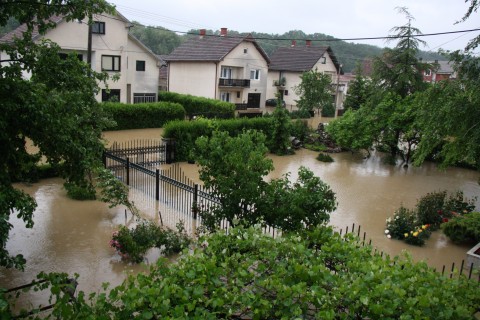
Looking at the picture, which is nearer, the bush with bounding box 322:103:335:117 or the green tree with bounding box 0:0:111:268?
the green tree with bounding box 0:0:111:268

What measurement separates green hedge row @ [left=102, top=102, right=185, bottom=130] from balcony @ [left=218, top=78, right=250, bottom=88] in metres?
9.50

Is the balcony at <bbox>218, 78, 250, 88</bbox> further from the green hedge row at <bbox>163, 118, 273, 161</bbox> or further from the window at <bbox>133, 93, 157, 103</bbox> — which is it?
the green hedge row at <bbox>163, 118, 273, 161</bbox>

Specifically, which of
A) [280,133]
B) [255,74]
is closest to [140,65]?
[255,74]

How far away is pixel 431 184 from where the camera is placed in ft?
71.3

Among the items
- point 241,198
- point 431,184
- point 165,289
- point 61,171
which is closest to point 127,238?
point 61,171

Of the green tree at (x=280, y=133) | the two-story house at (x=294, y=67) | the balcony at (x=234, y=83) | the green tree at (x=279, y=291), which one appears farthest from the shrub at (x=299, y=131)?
the green tree at (x=279, y=291)

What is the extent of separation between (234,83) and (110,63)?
1265 centimetres

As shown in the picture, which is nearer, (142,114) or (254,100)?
(142,114)

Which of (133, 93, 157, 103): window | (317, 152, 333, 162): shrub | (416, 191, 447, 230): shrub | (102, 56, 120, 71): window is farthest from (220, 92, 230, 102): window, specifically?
(416, 191, 447, 230): shrub

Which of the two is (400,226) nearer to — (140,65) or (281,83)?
(140,65)

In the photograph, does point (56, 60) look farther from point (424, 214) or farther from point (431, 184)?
point (431, 184)

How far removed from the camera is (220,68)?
40.8 m

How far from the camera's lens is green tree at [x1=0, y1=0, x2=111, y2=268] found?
7387mm

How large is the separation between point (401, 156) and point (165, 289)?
25.0 metres
